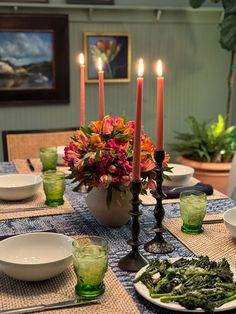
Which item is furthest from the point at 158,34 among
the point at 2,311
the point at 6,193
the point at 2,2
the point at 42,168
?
the point at 2,311

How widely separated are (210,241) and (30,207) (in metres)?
0.64

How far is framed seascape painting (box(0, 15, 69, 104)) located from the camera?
341 centimetres

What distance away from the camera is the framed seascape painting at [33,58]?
3410mm

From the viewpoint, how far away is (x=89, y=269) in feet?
3.40

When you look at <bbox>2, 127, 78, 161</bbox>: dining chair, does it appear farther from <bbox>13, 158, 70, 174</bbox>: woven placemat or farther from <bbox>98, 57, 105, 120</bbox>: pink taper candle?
<bbox>98, 57, 105, 120</bbox>: pink taper candle

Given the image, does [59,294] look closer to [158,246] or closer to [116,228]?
[158,246]

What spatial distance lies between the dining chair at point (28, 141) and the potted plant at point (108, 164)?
1.40 m

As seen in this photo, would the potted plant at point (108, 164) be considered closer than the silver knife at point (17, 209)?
Yes

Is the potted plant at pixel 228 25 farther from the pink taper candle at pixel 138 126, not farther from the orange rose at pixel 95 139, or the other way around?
the pink taper candle at pixel 138 126

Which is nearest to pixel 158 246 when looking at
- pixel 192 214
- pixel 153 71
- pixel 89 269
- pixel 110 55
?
pixel 192 214

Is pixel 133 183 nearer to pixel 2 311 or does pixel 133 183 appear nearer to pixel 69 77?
pixel 2 311

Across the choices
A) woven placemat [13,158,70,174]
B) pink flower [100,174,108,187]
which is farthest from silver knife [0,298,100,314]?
woven placemat [13,158,70,174]

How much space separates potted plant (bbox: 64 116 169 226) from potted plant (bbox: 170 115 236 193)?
7.05ft

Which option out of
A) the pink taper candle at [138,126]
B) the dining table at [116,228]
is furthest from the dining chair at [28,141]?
the pink taper candle at [138,126]
